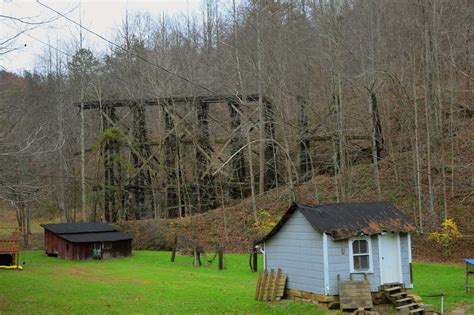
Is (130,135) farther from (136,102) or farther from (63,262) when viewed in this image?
(63,262)

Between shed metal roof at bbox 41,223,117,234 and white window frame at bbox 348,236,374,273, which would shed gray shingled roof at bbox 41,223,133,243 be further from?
white window frame at bbox 348,236,374,273

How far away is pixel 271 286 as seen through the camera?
642 inches

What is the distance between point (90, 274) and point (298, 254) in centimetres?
1236

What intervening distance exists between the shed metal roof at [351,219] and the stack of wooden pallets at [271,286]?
3.85 feet

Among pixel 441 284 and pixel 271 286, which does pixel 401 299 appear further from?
pixel 441 284

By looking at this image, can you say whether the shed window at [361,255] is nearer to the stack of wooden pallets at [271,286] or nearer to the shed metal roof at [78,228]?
the stack of wooden pallets at [271,286]

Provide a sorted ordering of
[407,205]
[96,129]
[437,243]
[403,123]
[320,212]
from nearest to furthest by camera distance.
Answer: [320,212] → [437,243] → [407,205] → [403,123] → [96,129]

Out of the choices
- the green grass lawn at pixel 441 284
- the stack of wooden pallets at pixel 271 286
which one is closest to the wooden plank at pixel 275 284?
the stack of wooden pallets at pixel 271 286

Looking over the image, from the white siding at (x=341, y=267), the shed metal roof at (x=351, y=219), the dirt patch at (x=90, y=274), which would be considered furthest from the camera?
the dirt patch at (x=90, y=274)

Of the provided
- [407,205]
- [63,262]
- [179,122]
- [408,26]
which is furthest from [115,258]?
[408,26]

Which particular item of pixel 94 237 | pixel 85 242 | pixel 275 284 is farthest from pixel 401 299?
pixel 94 237

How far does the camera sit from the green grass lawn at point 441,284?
16.1 meters

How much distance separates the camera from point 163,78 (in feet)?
150

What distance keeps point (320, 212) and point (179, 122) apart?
77.9 feet
